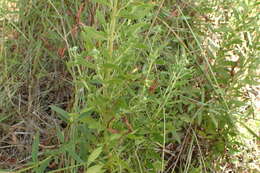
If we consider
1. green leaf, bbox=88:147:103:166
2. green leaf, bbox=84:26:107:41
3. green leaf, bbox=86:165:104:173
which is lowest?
Result: green leaf, bbox=86:165:104:173

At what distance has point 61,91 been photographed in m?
1.87

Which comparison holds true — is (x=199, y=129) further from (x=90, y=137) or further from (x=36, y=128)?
(x=36, y=128)

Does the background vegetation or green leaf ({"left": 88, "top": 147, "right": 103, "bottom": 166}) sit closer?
green leaf ({"left": 88, "top": 147, "right": 103, "bottom": 166})

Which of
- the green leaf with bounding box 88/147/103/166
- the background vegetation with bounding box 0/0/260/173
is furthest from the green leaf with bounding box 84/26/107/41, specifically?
the green leaf with bounding box 88/147/103/166

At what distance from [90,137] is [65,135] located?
20cm

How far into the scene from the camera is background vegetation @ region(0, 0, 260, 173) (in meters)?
1.42

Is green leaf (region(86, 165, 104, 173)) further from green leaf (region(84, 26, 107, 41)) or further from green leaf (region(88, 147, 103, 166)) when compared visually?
green leaf (region(84, 26, 107, 41))

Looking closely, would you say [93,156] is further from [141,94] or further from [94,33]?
[94,33]

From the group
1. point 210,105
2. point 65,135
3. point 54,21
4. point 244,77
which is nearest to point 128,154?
point 65,135

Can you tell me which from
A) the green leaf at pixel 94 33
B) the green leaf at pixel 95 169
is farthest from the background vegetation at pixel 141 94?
the green leaf at pixel 94 33

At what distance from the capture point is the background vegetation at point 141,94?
1420 millimetres

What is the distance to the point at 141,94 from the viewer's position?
133 cm

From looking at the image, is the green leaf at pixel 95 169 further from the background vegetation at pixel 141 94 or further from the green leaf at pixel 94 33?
the green leaf at pixel 94 33

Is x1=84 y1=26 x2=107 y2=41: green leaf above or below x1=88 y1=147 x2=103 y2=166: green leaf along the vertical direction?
above
